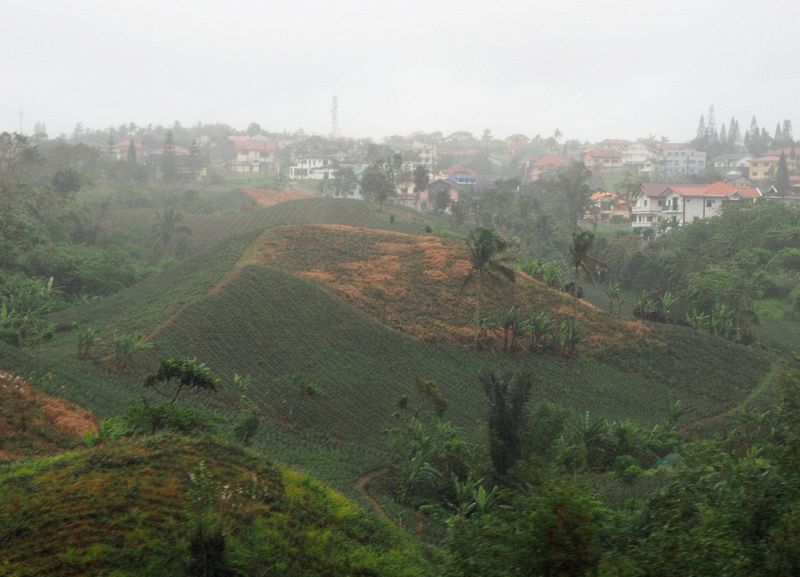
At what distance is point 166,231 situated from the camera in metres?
51.5

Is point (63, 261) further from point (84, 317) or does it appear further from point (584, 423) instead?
point (584, 423)

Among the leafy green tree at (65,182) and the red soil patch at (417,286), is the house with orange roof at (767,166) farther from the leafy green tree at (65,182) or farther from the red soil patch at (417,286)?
the leafy green tree at (65,182)

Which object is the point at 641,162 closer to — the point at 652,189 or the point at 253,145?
→ the point at 652,189

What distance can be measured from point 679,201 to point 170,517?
6263cm

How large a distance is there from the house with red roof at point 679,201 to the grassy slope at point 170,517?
55.9 meters

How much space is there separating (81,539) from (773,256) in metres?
49.7

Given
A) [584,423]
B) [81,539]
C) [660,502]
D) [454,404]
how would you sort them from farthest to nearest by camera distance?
1. [454,404]
2. [584,423]
3. [81,539]
4. [660,502]

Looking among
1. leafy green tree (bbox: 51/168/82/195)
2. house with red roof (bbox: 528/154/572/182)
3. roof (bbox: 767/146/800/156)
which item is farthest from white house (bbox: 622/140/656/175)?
leafy green tree (bbox: 51/168/82/195)

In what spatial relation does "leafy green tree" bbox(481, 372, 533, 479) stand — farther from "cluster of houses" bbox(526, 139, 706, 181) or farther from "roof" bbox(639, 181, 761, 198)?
"cluster of houses" bbox(526, 139, 706, 181)

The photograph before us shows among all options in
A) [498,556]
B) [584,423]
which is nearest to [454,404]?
[584,423]

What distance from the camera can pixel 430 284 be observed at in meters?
34.6

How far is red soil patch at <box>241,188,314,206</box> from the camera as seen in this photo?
220ft

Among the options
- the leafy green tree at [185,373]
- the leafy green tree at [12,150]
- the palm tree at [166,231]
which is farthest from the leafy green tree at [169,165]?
the leafy green tree at [185,373]

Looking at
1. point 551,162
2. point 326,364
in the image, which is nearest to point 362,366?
point 326,364
